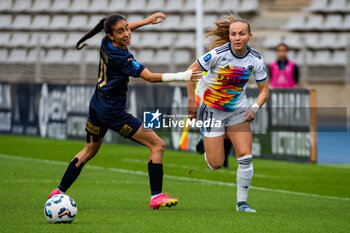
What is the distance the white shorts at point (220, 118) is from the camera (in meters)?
8.23

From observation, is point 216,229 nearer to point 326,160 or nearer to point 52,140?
point 326,160

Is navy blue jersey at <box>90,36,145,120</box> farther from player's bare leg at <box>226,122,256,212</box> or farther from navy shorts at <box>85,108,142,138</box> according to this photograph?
player's bare leg at <box>226,122,256,212</box>

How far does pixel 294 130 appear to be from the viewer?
14422mm

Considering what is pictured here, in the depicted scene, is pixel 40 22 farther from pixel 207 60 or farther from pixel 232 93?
pixel 207 60

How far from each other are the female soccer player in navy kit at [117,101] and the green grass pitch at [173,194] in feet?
1.46

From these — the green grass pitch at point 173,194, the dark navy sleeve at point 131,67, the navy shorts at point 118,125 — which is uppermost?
the dark navy sleeve at point 131,67

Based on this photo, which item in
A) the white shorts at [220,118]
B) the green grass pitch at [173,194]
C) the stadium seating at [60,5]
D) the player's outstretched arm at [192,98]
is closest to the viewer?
the green grass pitch at [173,194]

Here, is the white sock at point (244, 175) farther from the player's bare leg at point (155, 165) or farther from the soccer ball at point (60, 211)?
the soccer ball at point (60, 211)

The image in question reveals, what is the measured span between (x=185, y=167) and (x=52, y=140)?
614cm

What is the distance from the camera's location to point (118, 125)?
7859 mm

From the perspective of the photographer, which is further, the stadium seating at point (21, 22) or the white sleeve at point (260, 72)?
the stadium seating at point (21, 22)

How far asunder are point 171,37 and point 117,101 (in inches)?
799

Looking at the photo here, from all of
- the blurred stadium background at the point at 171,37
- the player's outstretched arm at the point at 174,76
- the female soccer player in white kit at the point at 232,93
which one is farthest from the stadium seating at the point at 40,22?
the player's outstretched arm at the point at 174,76

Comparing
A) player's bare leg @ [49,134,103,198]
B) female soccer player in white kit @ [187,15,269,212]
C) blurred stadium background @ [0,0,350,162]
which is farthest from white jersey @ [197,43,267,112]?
blurred stadium background @ [0,0,350,162]
